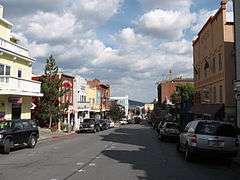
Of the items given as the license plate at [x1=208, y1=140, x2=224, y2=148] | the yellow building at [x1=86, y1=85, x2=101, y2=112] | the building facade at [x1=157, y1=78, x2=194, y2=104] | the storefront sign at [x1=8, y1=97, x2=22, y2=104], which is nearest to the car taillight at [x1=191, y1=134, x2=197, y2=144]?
the license plate at [x1=208, y1=140, x2=224, y2=148]

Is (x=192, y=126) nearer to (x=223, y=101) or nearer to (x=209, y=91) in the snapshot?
(x=223, y=101)

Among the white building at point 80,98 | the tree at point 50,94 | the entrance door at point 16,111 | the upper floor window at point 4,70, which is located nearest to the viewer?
the upper floor window at point 4,70

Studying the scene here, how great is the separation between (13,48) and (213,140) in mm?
25305

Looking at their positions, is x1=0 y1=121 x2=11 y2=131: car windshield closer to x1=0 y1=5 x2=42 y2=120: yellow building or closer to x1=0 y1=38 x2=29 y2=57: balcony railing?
x1=0 y1=5 x2=42 y2=120: yellow building

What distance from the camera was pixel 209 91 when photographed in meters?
43.5

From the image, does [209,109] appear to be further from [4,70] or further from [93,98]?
[93,98]

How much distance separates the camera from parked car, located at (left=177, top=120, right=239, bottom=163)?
1894 centimetres

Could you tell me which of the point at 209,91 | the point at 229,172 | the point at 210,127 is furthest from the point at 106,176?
the point at 209,91

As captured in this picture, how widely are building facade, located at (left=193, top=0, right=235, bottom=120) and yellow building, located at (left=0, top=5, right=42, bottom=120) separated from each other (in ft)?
53.2

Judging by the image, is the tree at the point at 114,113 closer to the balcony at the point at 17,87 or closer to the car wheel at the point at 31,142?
the balcony at the point at 17,87

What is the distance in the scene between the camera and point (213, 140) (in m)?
18.9

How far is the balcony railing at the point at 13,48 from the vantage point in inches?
1473

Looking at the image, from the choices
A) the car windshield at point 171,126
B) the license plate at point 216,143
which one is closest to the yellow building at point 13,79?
the car windshield at point 171,126

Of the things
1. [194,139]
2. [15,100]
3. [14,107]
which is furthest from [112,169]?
[14,107]
